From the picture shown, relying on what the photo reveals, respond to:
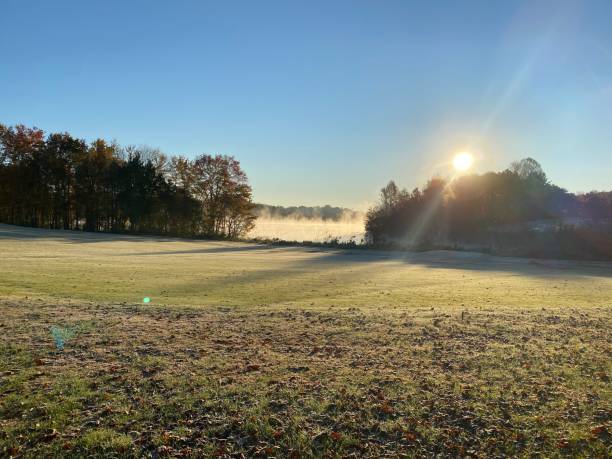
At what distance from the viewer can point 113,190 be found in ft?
212

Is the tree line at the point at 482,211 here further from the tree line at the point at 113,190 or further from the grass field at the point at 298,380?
the grass field at the point at 298,380

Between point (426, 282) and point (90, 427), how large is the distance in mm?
20379

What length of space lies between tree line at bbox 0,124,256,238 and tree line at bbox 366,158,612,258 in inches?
939

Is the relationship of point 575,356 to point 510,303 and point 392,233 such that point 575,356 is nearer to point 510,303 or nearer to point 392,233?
point 510,303

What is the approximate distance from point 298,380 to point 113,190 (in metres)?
64.6

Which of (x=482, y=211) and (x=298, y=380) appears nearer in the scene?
(x=298, y=380)

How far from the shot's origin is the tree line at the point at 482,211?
62719 mm

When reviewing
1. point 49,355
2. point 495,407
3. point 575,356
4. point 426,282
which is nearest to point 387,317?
point 575,356

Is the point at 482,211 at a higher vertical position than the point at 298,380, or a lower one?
higher

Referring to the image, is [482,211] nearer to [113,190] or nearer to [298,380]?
[113,190]

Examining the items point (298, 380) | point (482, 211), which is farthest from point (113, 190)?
point (298, 380)

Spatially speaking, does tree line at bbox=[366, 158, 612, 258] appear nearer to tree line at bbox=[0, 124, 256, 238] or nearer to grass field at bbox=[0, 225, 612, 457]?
tree line at bbox=[0, 124, 256, 238]

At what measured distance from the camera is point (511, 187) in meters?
65.6

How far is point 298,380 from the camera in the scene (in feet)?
22.6
